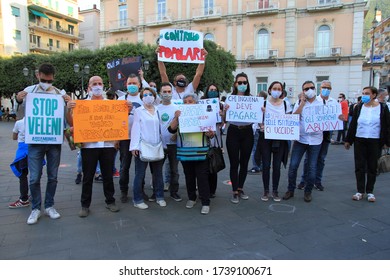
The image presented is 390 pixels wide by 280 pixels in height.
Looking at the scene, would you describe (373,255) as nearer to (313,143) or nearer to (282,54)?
(313,143)

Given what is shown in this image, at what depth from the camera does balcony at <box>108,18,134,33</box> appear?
3666 cm

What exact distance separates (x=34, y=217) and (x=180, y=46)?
3870mm

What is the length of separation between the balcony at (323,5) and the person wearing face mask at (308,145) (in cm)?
2830

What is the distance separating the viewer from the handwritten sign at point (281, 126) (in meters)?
5.14

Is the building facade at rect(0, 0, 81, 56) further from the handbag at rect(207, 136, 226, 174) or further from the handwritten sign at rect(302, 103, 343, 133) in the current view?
the handwritten sign at rect(302, 103, 343, 133)

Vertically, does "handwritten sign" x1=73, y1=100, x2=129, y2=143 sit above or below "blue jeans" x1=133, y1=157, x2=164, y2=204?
above

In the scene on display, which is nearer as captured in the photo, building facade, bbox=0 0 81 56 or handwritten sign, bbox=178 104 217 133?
handwritten sign, bbox=178 104 217 133

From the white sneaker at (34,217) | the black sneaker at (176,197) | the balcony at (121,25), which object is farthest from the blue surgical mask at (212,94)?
the balcony at (121,25)

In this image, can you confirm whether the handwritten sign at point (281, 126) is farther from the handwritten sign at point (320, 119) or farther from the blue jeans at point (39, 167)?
the blue jeans at point (39, 167)

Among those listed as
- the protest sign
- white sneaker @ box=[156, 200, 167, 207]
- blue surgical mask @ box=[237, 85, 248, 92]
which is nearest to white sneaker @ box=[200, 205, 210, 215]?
white sneaker @ box=[156, 200, 167, 207]

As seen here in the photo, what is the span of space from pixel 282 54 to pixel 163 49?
27673 mm

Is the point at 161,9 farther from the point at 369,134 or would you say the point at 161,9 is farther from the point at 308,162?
the point at 369,134

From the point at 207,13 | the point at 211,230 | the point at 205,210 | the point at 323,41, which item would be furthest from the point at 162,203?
the point at 207,13

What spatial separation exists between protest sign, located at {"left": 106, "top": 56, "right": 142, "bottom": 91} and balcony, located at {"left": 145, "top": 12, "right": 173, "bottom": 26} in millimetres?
29438
